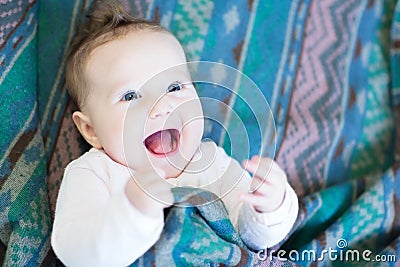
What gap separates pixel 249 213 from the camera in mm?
913

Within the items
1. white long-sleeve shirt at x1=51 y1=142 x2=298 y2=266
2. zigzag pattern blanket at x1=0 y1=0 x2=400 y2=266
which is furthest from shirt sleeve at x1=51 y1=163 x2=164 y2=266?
zigzag pattern blanket at x1=0 y1=0 x2=400 y2=266

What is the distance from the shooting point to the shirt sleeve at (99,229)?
0.78 metres

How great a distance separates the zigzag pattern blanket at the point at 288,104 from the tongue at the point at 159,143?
17 cm

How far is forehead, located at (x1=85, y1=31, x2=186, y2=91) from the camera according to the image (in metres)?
0.91

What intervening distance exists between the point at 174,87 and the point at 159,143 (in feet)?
0.29

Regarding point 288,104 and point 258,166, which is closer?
point 258,166

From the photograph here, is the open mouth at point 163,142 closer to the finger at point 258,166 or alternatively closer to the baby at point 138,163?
the baby at point 138,163

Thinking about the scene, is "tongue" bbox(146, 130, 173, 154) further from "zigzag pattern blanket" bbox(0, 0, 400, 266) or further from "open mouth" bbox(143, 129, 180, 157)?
"zigzag pattern blanket" bbox(0, 0, 400, 266)

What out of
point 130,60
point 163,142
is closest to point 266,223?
point 163,142

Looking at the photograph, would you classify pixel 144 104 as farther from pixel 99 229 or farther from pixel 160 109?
pixel 99 229

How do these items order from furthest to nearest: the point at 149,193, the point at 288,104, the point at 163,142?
the point at 288,104, the point at 163,142, the point at 149,193

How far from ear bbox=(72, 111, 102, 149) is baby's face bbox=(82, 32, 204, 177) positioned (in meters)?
0.01

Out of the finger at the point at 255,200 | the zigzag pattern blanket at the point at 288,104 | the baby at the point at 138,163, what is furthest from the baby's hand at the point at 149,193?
the zigzag pattern blanket at the point at 288,104

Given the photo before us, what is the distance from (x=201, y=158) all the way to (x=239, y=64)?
31cm
